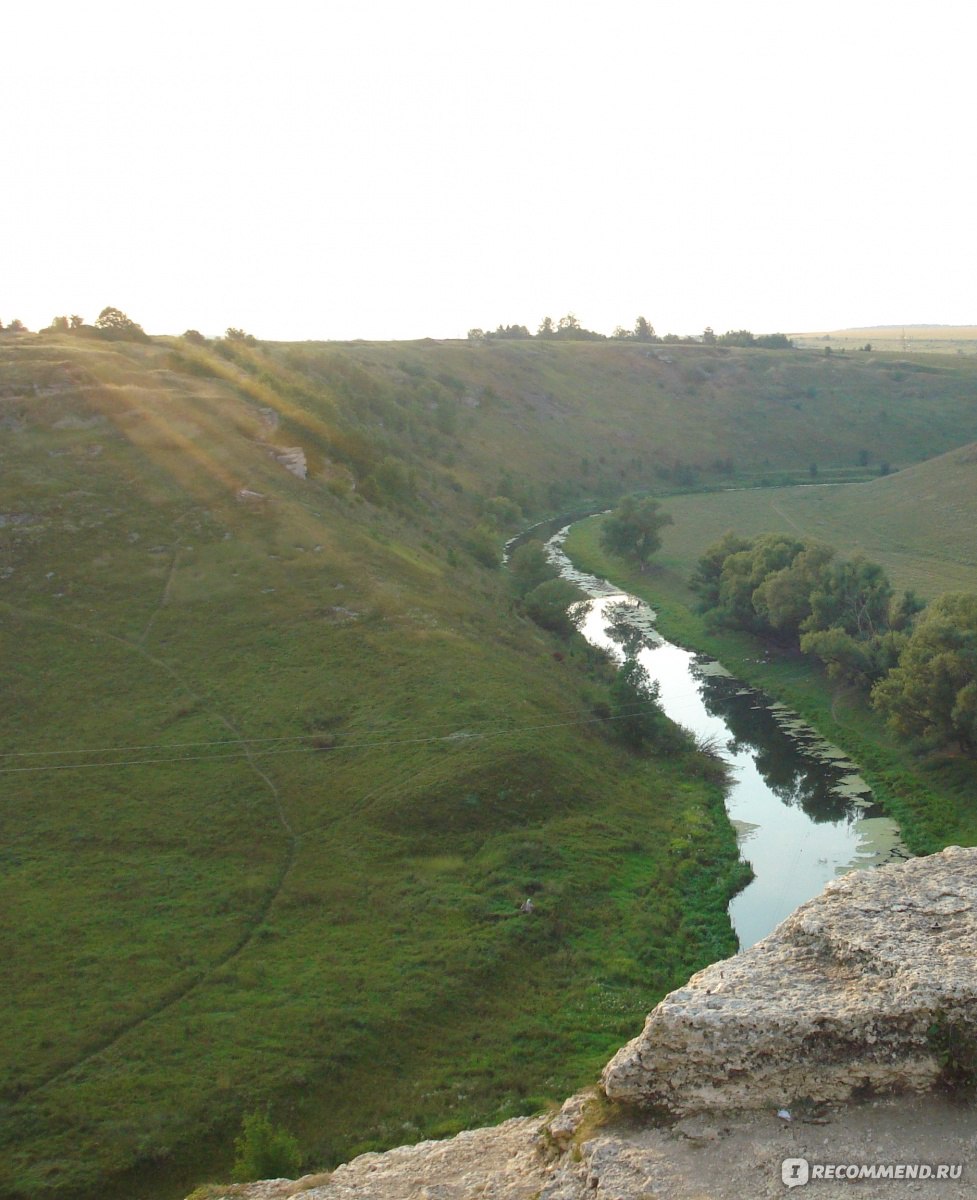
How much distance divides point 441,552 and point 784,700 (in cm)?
2756

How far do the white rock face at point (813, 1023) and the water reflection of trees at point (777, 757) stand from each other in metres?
28.1

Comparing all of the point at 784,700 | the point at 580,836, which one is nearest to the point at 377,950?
the point at 580,836

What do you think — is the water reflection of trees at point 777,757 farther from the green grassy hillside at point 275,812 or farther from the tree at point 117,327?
the tree at point 117,327

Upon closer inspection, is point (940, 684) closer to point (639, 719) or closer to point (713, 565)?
point (639, 719)

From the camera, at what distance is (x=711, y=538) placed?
4048 inches

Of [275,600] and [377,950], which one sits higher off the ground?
[275,600]

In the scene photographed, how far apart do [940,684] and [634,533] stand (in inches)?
1968

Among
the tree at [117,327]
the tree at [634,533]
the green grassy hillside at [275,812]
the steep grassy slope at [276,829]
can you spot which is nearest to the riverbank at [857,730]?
the tree at [634,533]

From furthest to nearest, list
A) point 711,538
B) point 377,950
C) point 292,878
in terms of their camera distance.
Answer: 1. point 711,538
2. point 292,878
3. point 377,950

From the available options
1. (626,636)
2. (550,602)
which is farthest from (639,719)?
(626,636)

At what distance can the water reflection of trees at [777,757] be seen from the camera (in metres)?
44.4

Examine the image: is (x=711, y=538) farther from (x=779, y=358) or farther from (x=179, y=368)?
(x=779, y=358)

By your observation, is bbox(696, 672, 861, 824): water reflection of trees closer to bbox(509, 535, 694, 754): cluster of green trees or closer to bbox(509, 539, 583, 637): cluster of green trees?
bbox(509, 535, 694, 754): cluster of green trees
